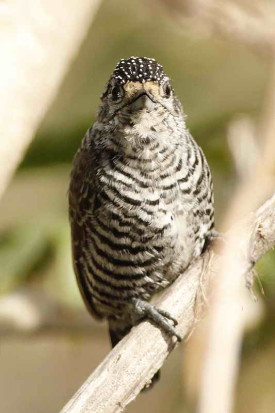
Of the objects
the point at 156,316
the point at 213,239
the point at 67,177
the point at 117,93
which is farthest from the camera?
the point at 67,177

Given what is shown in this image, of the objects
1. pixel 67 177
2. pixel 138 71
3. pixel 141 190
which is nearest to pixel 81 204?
pixel 141 190

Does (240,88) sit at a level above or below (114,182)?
above

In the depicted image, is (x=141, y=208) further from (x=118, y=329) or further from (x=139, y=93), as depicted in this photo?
(x=118, y=329)

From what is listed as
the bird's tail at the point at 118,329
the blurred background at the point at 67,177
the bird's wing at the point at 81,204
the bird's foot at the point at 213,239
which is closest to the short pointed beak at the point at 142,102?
the bird's wing at the point at 81,204

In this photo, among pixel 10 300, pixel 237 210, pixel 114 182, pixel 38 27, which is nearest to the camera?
pixel 237 210

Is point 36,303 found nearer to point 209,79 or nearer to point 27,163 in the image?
point 27,163

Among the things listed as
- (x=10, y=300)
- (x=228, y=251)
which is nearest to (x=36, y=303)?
(x=10, y=300)

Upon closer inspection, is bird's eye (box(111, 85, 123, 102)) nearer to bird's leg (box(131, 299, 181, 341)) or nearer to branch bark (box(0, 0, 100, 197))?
bird's leg (box(131, 299, 181, 341))
